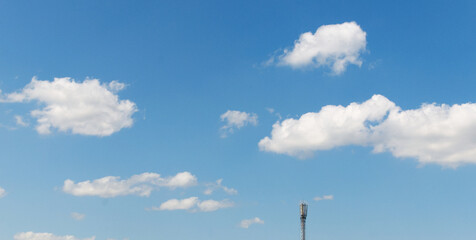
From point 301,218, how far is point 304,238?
33.8ft

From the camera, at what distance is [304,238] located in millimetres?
186250

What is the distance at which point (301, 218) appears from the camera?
19462cm
